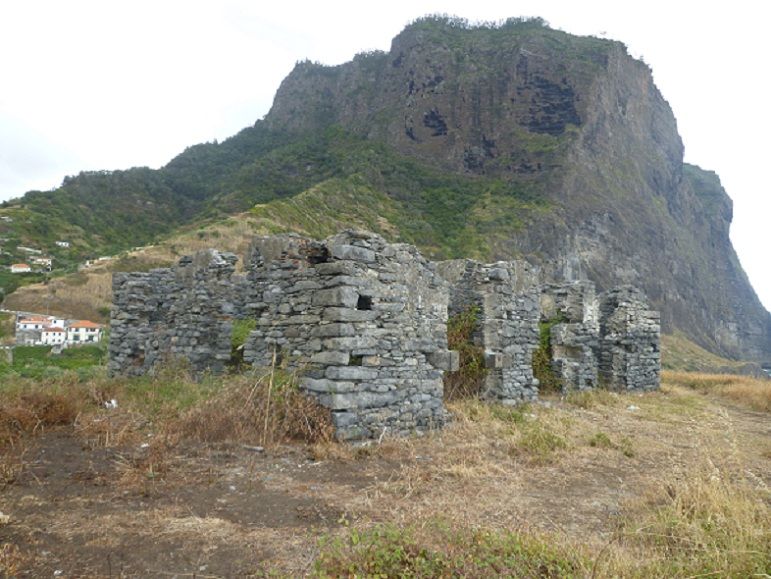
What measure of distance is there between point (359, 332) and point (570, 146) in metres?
76.3

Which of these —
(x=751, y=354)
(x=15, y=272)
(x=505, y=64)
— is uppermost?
(x=505, y=64)

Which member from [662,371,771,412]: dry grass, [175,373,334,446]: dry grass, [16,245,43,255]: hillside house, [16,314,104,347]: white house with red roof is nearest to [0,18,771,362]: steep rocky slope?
[16,245,43,255]: hillside house

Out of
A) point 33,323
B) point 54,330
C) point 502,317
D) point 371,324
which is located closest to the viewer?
point 371,324

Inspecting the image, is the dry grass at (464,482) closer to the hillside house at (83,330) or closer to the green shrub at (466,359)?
the green shrub at (466,359)

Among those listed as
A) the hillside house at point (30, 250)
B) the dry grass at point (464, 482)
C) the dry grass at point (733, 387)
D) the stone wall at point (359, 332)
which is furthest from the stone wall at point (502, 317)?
the hillside house at point (30, 250)

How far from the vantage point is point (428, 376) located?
8812mm

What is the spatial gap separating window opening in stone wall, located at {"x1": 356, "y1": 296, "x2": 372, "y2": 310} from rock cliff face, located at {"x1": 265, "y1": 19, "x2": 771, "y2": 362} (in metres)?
53.2

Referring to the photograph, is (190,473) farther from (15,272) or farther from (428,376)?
(15,272)

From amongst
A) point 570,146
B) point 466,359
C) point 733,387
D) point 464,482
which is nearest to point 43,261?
point 466,359

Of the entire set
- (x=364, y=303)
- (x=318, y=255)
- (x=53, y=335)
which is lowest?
(x=53, y=335)

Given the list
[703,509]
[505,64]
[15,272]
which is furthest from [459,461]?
[505,64]

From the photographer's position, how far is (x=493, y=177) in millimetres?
77000

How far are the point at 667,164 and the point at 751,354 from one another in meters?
39.1

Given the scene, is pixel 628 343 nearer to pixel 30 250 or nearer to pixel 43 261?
pixel 43 261
